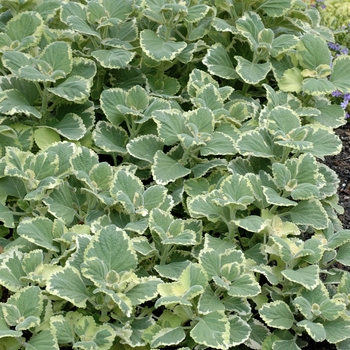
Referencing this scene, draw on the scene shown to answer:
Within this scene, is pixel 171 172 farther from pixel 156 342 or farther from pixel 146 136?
pixel 156 342

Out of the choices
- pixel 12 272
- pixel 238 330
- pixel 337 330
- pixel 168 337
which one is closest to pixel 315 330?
pixel 337 330

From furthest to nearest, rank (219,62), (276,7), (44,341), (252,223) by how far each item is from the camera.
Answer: (276,7) < (219,62) < (252,223) < (44,341)

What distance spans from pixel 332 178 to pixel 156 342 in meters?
1.26

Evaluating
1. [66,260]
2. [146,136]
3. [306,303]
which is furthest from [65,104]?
[306,303]

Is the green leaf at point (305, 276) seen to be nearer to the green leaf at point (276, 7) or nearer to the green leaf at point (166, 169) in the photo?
the green leaf at point (166, 169)

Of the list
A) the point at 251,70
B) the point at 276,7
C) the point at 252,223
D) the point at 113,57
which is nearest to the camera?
the point at 252,223

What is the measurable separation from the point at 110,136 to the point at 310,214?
1.02 metres

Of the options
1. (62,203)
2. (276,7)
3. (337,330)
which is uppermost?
(276,7)

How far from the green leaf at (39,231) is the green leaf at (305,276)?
2.87 ft

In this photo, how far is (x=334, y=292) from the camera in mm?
2320

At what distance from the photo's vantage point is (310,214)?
7.83ft

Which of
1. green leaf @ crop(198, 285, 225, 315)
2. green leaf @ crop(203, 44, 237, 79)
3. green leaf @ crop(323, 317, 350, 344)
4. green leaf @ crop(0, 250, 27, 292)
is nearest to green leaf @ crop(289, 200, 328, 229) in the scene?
green leaf @ crop(323, 317, 350, 344)

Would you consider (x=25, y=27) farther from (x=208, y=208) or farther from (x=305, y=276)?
(x=305, y=276)

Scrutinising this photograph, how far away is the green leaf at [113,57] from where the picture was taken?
278 cm
